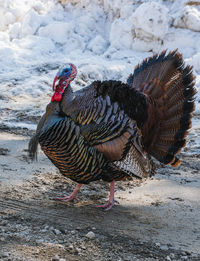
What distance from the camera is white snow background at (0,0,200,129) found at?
386 inches

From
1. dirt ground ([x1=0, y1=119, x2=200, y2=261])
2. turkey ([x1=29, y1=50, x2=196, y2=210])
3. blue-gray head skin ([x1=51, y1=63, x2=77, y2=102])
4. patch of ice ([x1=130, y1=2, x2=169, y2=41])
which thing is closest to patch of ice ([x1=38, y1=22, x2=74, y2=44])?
patch of ice ([x1=130, y1=2, x2=169, y2=41])

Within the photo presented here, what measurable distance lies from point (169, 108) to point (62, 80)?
1131mm

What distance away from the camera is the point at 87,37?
11461mm

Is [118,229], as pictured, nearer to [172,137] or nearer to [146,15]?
[172,137]

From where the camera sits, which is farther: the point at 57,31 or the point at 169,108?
the point at 57,31

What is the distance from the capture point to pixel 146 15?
10633 mm

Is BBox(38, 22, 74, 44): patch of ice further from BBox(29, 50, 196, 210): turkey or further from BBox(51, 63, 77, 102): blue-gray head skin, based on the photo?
BBox(51, 63, 77, 102): blue-gray head skin

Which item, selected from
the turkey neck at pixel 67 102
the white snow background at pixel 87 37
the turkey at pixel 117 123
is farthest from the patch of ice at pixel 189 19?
the turkey neck at pixel 67 102

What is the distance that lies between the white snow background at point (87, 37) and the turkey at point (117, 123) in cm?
520

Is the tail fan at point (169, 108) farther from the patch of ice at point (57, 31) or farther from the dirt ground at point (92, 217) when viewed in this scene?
the patch of ice at point (57, 31)

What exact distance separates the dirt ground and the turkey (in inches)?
11.7

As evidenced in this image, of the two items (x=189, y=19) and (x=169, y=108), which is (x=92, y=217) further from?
(x=189, y=19)

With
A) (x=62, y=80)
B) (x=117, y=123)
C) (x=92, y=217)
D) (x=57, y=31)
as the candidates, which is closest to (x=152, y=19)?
(x=57, y=31)

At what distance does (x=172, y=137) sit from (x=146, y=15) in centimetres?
747
